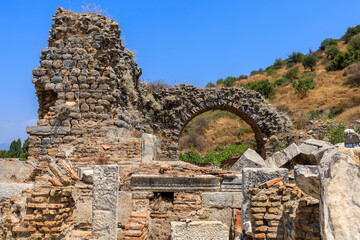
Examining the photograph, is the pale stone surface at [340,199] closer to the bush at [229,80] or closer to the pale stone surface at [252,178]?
the pale stone surface at [252,178]

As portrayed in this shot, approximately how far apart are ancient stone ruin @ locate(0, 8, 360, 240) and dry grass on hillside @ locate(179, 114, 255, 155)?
13.7 metres

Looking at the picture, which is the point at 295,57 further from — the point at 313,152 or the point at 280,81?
the point at 313,152

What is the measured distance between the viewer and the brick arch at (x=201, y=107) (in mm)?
15656

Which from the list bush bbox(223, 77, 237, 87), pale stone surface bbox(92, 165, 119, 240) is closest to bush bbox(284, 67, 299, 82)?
bush bbox(223, 77, 237, 87)

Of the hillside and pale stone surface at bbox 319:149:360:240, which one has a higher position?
the hillside

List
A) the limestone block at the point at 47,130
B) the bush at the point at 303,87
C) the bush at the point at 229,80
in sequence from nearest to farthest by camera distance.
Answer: the limestone block at the point at 47,130 → the bush at the point at 303,87 → the bush at the point at 229,80

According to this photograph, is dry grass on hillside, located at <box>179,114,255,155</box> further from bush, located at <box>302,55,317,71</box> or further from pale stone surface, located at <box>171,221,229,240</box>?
pale stone surface, located at <box>171,221,229,240</box>

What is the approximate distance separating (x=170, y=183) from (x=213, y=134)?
845 inches

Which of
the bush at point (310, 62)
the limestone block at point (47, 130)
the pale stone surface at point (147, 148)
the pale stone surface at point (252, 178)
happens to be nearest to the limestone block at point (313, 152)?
the pale stone surface at point (252, 178)

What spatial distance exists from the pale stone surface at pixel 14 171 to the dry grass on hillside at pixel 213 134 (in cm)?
1839

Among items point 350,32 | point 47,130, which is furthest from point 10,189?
point 350,32

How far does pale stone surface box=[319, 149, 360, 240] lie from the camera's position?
7.07 feet

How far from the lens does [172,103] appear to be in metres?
15.7

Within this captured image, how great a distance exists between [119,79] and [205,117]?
20238 millimetres
